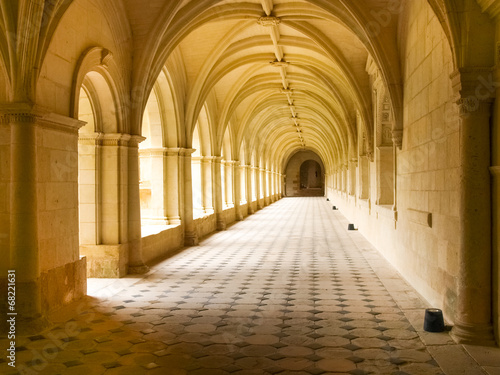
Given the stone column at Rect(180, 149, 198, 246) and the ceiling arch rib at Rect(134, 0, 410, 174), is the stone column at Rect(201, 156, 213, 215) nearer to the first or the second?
the ceiling arch rib at Rect(134, 0, 410, 174)

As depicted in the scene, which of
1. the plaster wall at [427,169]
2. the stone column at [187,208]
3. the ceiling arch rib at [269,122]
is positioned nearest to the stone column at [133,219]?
the stone column at [187,208]

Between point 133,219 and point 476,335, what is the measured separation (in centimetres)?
552

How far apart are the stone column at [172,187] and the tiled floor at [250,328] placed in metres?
2.66

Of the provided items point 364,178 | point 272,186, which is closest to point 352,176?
point 364,178

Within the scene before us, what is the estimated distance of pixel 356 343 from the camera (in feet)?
14.1

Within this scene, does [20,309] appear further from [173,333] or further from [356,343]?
[356,343]

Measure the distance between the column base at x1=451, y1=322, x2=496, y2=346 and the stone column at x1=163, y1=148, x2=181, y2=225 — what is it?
757 cm

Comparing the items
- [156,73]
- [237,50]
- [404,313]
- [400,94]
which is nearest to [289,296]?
[404,313]

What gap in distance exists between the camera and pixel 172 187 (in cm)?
1085

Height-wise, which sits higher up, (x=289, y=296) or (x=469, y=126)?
(x=469, y=126)

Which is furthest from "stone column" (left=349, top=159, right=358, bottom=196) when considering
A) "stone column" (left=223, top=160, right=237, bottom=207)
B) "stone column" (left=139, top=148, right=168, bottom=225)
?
"stone column" (left=139, top=148, right=168, bottom=225)

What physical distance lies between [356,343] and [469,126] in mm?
2249

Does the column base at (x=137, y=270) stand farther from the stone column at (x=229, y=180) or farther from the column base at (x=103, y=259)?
the stone column at (x=229, y=180)

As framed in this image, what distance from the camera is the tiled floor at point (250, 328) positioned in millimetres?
3830
